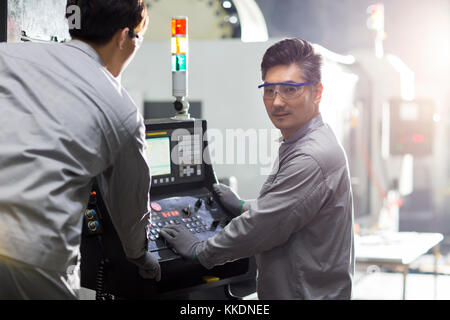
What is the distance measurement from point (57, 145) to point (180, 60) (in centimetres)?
119

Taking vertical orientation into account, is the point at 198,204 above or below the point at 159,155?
below

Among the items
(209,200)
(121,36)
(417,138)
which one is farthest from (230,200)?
(417,138)

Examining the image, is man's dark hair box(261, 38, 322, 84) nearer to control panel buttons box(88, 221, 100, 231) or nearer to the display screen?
the display screen

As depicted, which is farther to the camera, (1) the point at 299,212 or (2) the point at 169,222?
(2) the point at 169,222

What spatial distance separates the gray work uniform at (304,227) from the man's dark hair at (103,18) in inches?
26.1

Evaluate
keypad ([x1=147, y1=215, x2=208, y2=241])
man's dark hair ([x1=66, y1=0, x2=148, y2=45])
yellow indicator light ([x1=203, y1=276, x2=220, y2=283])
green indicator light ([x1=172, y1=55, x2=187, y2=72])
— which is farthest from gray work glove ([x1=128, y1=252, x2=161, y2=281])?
green indicator light ([x1=172, y1=55, x2=187, y2=72])

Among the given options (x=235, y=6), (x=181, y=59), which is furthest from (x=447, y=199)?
(x=181, y=59)

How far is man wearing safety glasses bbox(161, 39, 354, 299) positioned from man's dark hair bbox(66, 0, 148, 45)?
1.72ft

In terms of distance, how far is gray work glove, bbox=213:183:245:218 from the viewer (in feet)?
8.13

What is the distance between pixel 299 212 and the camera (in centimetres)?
189

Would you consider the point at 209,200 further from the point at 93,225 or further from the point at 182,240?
the point at 93,225

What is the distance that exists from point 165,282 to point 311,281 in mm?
588

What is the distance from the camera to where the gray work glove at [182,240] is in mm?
2129
